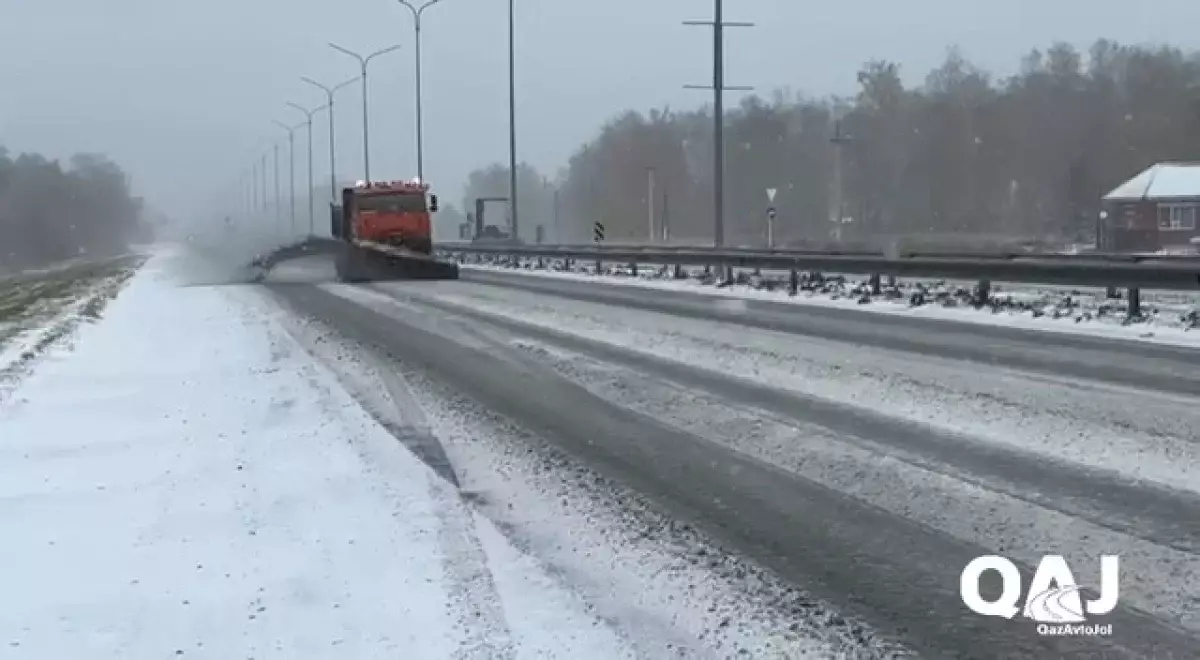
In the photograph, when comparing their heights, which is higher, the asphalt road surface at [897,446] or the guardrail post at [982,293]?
the guardrail post at [982,293]

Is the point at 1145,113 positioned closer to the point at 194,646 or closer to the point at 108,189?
the point at 194,646

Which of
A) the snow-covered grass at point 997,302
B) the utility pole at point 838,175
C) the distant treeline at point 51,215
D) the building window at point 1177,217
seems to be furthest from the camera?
the distant treeline at point 51,215

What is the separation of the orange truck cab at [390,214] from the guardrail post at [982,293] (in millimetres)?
25620

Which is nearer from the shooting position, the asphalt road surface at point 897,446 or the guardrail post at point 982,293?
the asphalt road surface at point 897,446

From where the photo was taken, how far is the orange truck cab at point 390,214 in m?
45.8

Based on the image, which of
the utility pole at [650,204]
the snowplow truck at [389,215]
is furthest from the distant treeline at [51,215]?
the snowplow truck at [389,215]

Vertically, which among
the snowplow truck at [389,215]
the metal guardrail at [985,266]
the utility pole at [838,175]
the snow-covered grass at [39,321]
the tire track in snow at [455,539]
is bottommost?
the tire track in snow at [455,539]

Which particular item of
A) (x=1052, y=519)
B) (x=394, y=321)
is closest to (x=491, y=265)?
(x=394, y=321)

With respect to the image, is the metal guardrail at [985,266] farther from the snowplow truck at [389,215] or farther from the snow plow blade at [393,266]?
the snowplow truck at [389,215]

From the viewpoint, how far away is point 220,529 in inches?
310

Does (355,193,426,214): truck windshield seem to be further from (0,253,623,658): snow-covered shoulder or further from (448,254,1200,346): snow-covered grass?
(0,253,623,658): snow-covered shoulder

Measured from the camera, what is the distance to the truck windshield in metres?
46.1

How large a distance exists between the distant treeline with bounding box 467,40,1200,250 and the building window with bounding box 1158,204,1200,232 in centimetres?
983

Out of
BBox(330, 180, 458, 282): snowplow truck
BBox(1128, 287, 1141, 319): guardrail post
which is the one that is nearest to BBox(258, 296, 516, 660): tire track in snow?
BBox(1128, 287, 1141, 319): guardrail post
